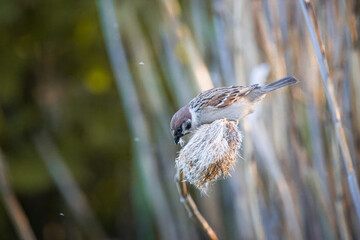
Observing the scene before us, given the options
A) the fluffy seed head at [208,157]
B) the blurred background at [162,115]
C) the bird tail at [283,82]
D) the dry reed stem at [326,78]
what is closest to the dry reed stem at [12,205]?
the blurred background at [162,115]

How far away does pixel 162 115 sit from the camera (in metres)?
2.43

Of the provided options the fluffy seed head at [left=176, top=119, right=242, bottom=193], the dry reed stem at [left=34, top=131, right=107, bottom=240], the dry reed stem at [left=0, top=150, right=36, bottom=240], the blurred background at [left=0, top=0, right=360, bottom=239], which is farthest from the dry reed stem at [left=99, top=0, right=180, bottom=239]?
the fluffy seed head at [left=176, top=119, right=242, bottom=193]

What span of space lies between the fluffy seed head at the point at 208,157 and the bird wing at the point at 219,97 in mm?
662

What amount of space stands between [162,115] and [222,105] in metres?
0.49

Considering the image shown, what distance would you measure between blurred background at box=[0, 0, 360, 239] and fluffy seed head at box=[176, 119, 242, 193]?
15.6 inches

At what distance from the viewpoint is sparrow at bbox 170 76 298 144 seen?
6.57ft

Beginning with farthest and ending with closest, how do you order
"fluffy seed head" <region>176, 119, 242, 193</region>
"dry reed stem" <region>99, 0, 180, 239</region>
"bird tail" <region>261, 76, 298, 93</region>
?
"dry reed stem" <region>99, 0, 180, 239</region>, "bird tail" <region>261, 76, 298, 93</region>, "fluffy seed head" <region>176, 119, 242, 193</region>

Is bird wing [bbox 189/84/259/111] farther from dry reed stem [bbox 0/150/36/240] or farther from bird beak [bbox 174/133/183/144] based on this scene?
dry reed stem [bbox 0/150/36/240]

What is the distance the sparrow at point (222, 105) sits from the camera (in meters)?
2.00

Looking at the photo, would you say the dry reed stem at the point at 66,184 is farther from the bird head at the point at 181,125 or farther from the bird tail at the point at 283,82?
the bird tail at the point at 283,82

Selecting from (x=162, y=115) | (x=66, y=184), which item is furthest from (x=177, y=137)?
(x=66, y=184)

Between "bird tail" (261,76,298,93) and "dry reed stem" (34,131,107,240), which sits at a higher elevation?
"bird tail" (261,76,298,93)

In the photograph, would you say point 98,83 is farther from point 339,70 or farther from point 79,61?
point 339,70

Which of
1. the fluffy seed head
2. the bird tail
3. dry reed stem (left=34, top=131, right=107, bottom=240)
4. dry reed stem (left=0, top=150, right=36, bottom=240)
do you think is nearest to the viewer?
the fluffy seed head
